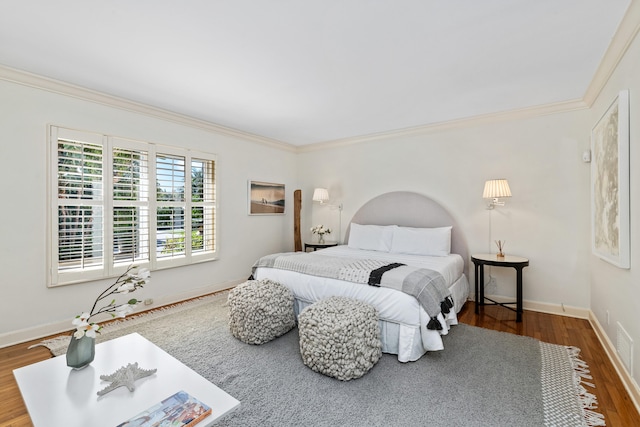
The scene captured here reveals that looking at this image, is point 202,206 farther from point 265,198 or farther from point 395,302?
point 395,302

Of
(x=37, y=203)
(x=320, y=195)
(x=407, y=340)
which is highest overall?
(x=320, y=195)

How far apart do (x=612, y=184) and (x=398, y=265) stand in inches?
70.3

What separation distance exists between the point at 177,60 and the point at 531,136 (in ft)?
12.9

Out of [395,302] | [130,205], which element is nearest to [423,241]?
[395,302]

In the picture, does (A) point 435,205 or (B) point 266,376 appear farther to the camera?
(A) point 435,205

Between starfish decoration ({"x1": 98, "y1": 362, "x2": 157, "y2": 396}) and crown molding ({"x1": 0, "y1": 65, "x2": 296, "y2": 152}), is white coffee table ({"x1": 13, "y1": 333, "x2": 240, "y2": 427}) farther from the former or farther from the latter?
crown molding ({"x1": 0, "y1": 65, "x2": 296, "y2": 152})

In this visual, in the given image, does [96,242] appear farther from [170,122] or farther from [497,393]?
[497,393]

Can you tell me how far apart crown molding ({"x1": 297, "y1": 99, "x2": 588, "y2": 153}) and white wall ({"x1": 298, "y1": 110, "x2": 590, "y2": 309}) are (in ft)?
0.19

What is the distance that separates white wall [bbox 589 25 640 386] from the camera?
6.15ft

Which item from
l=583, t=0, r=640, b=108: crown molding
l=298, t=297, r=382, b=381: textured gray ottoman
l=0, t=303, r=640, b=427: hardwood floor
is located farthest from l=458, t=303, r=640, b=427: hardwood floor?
l=583, t=0, r=640, b=108: crown molding

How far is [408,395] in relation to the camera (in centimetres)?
197

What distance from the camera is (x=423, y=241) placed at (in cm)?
398

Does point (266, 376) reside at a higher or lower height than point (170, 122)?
lower

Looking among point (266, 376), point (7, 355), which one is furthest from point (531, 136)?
point (7, 355)
